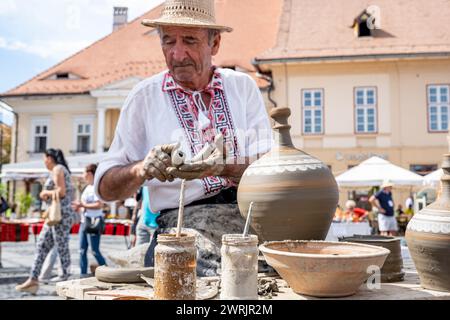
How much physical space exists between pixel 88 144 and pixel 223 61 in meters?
6.22

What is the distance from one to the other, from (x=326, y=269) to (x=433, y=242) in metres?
0.41

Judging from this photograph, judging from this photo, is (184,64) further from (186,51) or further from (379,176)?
(379,176)

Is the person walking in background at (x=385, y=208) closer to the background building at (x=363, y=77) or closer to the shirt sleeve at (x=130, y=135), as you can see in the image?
the background building at (x=363, y=77)

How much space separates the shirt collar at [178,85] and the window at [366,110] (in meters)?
13.4

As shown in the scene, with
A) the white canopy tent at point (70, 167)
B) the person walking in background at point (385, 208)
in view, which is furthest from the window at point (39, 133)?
the person walking in background at point (385, 208)

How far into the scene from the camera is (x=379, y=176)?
9703mm

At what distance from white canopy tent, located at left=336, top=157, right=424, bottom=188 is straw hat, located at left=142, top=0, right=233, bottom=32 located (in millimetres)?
8285

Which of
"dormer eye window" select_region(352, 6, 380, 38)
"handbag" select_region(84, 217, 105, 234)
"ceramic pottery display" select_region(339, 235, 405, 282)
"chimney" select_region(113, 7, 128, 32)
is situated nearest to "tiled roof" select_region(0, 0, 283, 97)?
"chimney" select_region(113, 7, 128, 32)

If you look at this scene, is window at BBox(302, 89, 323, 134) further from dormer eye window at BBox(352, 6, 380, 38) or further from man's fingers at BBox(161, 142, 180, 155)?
man's fingers at BBox(161, 142, 180, 155)

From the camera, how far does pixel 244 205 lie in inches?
60.5

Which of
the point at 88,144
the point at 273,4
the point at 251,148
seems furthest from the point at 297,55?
the point at 251,148

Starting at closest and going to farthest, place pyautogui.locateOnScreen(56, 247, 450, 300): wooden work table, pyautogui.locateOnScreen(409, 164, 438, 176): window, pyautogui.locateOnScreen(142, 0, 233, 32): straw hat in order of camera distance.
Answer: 1. pyautogui.locateOnScreen(56, 247, 450, 300): wooden work table
2. pyautogui.locateOnScreen(142, 0, 233, 32): straw hat
3. pyautogui.locateOnScreen(409, 164, 438, 176): window

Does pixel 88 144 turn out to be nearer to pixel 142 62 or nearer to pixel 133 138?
pixel 142 62

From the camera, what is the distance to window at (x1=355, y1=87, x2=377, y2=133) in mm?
14750
